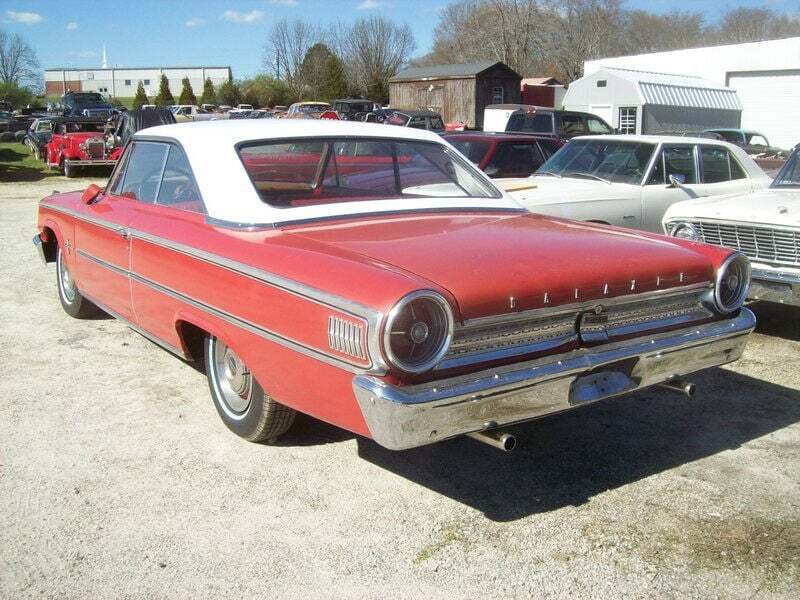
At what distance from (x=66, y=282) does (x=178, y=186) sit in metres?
2.31

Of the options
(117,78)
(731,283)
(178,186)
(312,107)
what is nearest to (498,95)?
(312,107)

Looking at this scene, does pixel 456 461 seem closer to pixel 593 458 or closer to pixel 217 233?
pixel 593 458

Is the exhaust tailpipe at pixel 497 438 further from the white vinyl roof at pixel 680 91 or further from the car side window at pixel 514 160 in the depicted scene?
the white vinyl roof at pixel 680 91

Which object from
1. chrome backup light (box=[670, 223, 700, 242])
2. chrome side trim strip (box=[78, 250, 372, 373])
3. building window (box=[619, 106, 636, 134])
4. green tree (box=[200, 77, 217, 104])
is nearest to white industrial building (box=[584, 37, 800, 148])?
building window (box=[619, 106, 636, 134])

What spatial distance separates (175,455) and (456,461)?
4.18ft

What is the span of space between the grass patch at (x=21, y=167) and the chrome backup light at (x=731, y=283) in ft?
61.1

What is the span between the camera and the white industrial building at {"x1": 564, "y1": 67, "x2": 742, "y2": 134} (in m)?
25.8

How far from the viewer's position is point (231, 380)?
393 cm

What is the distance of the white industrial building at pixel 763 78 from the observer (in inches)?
1035

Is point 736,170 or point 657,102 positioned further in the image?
point 657,102

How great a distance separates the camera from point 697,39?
74.1m

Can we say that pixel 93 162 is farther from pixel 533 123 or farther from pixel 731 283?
pixel 731 283

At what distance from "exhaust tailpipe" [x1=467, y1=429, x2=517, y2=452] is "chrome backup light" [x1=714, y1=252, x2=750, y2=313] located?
1342 mm

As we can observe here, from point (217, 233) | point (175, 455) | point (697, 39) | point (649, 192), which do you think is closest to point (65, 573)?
point (175, 455)
